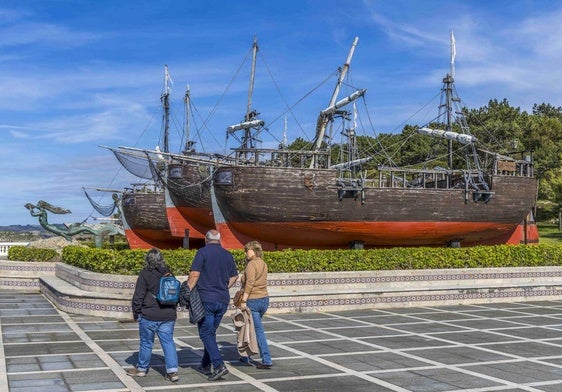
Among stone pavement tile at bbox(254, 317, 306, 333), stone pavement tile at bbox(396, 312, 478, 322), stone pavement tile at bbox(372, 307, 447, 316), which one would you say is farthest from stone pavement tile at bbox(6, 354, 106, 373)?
stone pavement tile at bbox(372, 307, 447, 316)

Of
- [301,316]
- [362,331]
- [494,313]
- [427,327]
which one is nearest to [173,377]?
[362,331]

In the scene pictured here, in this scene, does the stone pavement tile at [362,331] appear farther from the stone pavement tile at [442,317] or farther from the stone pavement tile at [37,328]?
the stone pavement tile at [37,328]

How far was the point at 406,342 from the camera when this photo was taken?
10516 millimetres

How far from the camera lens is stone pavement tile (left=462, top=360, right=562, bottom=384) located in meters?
7.91

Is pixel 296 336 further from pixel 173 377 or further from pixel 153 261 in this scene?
pixel 153 261

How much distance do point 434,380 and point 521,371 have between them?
55.9 inches

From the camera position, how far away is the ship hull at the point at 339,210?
20719mm

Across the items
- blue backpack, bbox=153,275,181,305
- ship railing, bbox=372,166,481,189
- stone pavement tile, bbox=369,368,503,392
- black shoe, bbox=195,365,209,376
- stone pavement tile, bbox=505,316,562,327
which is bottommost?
stone pavement tile, bbox=505,316,562,327

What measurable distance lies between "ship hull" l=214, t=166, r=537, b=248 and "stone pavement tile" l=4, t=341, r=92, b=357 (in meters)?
11.2

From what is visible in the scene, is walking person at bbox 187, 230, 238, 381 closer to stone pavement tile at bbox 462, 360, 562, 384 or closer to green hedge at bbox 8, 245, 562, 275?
stone pavement tile at bbox 462, 360, 562, 384

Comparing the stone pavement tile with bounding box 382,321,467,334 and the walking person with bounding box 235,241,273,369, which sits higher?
the walking person with bounding box 235,241,273,369

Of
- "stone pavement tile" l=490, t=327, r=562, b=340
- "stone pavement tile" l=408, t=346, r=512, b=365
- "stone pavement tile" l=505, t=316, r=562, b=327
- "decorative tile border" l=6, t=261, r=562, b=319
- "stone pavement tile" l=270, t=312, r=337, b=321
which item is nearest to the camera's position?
"stone pavement tile" l=408, t=346, r=512, b=365

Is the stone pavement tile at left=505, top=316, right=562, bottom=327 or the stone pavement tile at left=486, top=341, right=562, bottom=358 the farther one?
the stone pavement tile at left=505, top=316, right=562, bottom=327

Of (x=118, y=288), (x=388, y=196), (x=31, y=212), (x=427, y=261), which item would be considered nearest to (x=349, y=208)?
(x=388, y=196)
